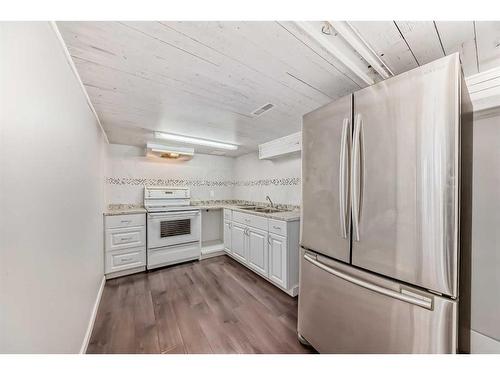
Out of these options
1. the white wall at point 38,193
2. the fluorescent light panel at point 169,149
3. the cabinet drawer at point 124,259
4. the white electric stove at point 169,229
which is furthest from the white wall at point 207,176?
the white wall at point 38,193

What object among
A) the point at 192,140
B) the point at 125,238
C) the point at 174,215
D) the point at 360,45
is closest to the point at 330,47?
the point at 360,45

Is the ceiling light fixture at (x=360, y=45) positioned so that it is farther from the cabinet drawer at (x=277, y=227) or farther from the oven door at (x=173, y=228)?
the oven door at (x=173, y=228)

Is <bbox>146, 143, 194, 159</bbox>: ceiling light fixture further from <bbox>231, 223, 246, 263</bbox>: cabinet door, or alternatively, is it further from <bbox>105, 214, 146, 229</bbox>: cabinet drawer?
<bbox>231, 223, 246, 263</bbox>: cabinet door

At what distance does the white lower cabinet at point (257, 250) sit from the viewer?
2.42 m

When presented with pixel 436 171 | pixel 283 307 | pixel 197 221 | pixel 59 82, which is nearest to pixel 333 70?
pixel 436 171

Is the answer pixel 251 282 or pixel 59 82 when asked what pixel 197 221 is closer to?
pixel 251 282

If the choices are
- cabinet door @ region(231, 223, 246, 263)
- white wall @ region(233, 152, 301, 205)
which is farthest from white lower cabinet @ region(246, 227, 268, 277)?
white wall @ region(233, 152, 301, 205)

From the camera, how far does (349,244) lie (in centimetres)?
111

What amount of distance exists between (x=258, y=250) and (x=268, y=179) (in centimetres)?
132

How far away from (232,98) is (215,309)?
80.0 inches

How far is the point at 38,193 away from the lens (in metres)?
0.73

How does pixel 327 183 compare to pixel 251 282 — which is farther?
pixel 251 282

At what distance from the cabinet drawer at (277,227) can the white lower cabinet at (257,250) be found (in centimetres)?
17

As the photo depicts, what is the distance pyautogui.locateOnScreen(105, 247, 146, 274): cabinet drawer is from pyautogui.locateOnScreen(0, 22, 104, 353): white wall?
1.42 m
